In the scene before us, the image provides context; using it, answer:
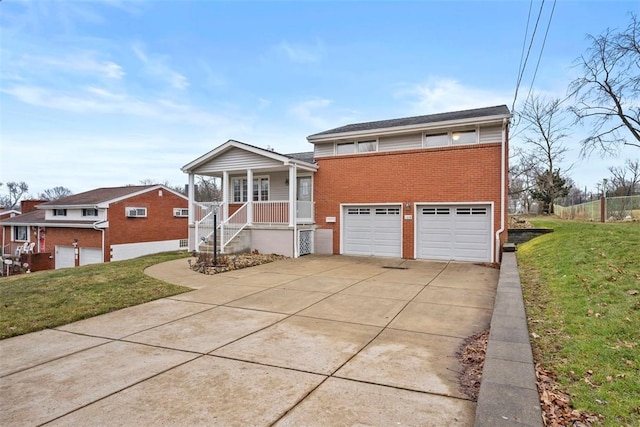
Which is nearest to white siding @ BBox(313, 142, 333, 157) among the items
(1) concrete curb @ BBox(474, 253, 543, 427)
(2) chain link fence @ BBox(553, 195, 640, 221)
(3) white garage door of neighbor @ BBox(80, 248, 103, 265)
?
(1) concrete curb @ BBox(474, 253, 543, 427)

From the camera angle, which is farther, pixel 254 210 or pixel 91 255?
pixel 91 255

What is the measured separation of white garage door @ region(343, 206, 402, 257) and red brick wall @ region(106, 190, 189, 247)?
18167 millimetres

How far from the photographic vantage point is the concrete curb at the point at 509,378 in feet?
8.00

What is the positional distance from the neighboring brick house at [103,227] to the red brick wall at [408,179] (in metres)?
17.0

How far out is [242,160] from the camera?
1470cm

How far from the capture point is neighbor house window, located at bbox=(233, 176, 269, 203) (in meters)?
16.7

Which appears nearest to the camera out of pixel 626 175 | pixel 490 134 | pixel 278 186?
pixel 490 134

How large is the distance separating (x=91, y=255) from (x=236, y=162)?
1664cm

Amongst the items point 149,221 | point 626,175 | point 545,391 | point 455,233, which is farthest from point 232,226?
point 626,175

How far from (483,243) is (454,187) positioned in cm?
221

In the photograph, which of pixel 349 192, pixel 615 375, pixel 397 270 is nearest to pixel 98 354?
pixel 615 375

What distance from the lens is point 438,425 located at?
2.68 m

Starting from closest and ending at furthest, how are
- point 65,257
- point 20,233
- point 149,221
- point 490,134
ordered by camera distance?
point 490,134 → point 65,257 → point 149,221 → point 20,233

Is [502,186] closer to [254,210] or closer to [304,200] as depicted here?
[304,200]
